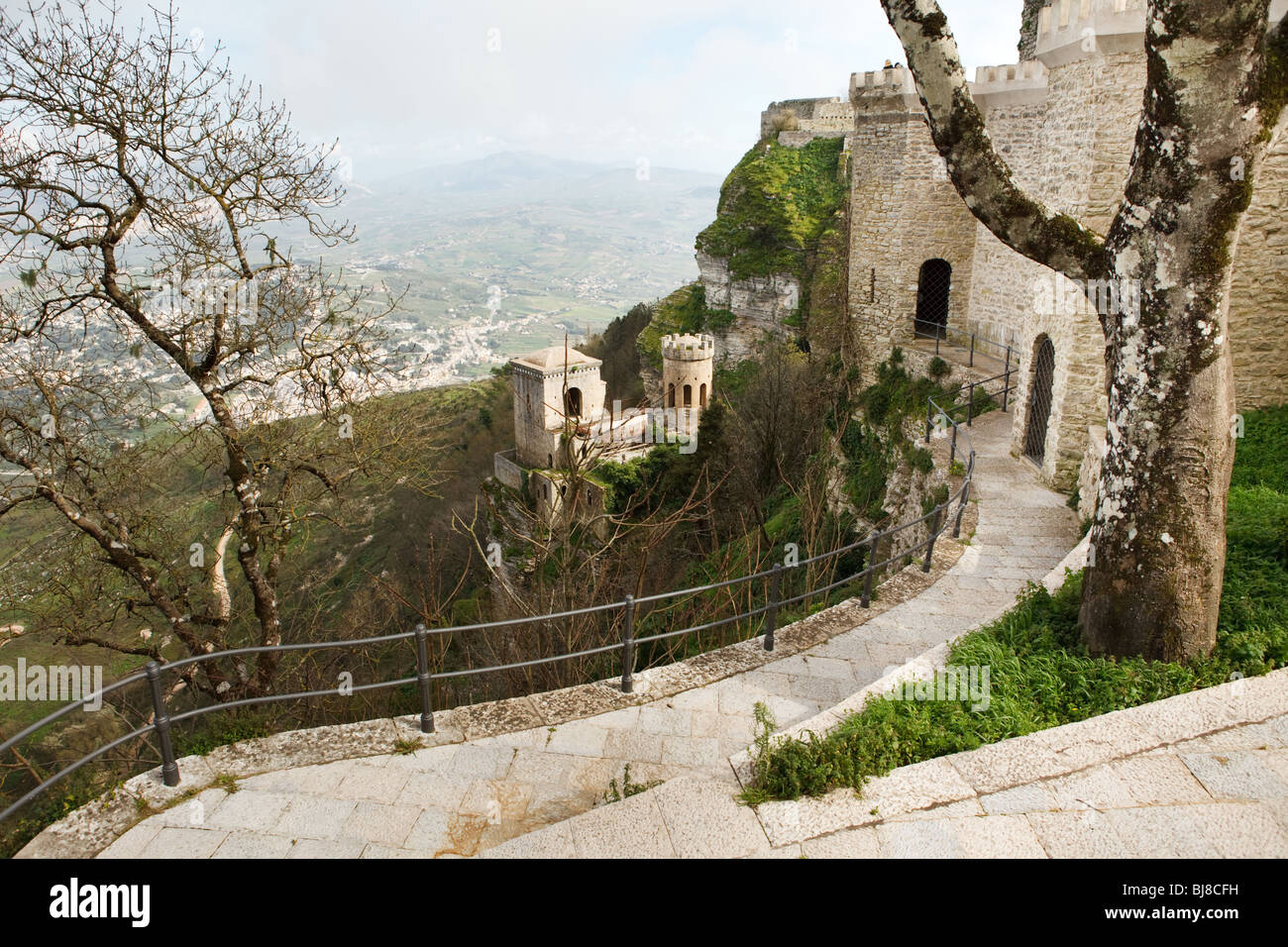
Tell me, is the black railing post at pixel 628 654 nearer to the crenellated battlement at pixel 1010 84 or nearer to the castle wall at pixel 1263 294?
the castle wall at pixel 1263 294

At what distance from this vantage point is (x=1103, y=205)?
816cm

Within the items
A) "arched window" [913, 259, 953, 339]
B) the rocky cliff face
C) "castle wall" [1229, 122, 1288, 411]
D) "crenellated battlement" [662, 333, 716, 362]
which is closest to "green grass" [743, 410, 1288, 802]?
"castle wall" [1229, 122, 1288, 411]

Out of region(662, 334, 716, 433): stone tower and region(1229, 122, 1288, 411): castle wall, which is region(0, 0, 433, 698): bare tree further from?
region(662, 334, 716, 433): stone tower

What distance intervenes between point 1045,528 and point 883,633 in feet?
11.6

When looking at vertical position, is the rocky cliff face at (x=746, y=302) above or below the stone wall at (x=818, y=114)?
below

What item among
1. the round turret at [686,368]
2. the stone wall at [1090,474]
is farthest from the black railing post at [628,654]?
the round turret at [686,368]

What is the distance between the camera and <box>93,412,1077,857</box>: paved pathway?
360 centimetres

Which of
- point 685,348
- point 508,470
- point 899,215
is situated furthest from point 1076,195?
point 508,470

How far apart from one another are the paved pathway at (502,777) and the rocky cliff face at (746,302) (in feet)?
77.7

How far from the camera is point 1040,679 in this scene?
4480mm

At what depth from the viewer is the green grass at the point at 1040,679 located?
12.1 feet

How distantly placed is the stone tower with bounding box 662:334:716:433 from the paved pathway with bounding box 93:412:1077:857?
2225 centimetres
